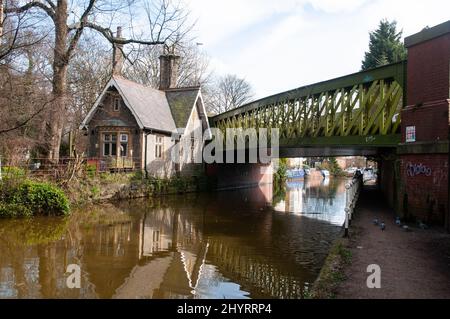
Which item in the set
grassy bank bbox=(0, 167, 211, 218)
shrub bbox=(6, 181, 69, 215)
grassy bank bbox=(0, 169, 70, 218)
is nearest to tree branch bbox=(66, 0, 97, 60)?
grassy bank bbox=(0, 167, 211, 218)

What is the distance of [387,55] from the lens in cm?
3734

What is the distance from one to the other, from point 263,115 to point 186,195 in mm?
8174

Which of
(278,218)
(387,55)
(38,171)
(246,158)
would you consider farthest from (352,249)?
(387,55)

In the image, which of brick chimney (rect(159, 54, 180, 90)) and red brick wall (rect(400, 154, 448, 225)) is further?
brick chimney (rect(159, 54, 180, 90))

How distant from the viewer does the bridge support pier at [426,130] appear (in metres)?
12.3

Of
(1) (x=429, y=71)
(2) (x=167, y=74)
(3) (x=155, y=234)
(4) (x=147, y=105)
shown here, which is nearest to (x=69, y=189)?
(3) (x=155, y=234)

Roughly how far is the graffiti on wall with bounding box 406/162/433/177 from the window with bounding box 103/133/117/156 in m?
20.2

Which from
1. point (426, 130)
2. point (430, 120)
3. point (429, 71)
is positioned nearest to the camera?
point (430, 120)

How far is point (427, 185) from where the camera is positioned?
12.7 metres

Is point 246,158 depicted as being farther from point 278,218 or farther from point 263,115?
point 278,218

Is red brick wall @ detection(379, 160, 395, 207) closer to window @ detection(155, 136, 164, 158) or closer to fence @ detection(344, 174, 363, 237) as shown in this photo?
fence @ detection(344, 174, 363, 237)

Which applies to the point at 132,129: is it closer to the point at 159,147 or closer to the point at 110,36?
the point at 159,147

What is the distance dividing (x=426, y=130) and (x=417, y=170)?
1328mm

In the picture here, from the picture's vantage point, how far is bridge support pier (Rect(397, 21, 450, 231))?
1231cm
